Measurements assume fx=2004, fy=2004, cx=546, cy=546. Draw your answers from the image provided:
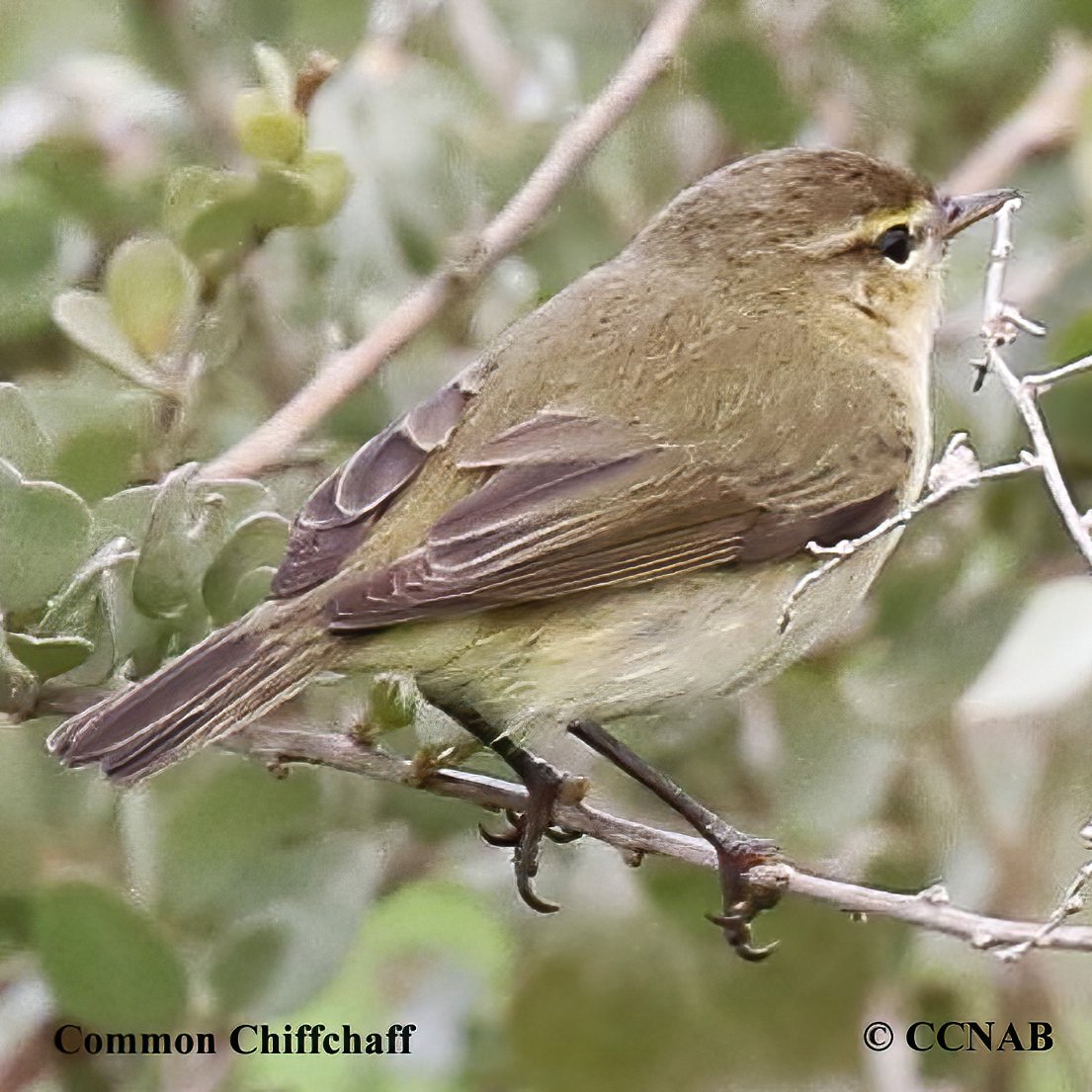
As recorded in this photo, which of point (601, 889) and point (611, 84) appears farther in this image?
point (611, 84)

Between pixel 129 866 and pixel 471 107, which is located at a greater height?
pixel 471 107

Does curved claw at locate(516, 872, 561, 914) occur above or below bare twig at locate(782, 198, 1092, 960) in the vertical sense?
below

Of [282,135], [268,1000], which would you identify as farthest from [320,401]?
[268,1000]

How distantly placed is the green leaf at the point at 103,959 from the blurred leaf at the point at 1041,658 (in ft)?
2.82

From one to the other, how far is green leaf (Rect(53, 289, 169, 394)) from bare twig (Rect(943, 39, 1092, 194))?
1141 mm

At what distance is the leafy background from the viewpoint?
1896 mm

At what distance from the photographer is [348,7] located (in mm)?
2600

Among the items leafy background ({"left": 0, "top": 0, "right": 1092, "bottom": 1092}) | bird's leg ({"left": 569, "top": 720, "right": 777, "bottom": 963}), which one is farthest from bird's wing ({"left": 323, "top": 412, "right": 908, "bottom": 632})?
bird's leg ({"left": 569, "top": 720, "right": 777, "bottom": 963})

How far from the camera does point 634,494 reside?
6.98 ft

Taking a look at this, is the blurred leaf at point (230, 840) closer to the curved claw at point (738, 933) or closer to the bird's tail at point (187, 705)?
the bird's tail at point (187, 705)

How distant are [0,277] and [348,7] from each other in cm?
65

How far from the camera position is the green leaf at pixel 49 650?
168cm

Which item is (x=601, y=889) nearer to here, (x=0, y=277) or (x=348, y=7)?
(x=0, y=277)

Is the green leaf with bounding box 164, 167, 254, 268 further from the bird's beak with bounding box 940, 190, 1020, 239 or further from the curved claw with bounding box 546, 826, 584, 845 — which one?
the bird's beak with bounding box 940, 190, 1020, 239
